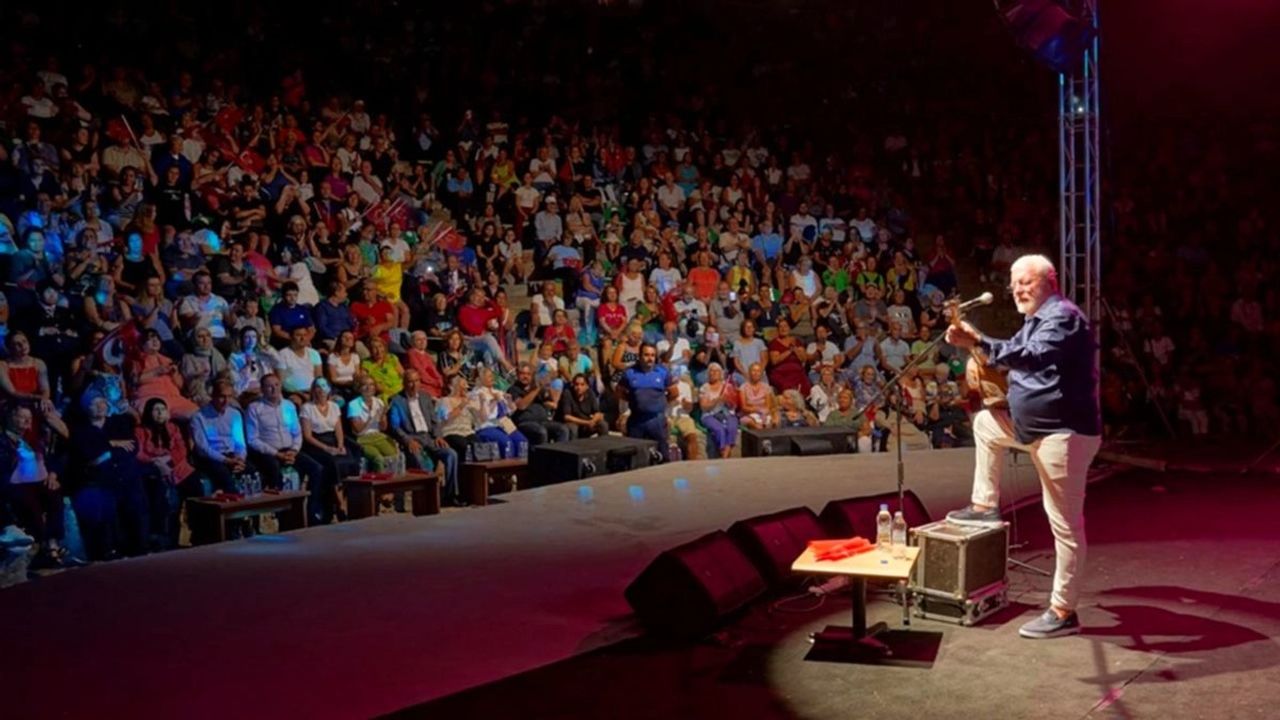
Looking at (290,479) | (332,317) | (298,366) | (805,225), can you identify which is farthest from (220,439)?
Result: (805,225)

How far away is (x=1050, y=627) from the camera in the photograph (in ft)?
14.9

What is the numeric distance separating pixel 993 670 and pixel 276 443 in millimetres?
5417

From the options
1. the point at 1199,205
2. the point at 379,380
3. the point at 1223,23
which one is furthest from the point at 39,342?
the point at 1223,23

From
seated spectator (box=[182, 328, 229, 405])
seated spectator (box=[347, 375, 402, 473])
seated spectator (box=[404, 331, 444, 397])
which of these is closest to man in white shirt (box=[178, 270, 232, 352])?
seated spectator (box=[182, 328, 229, 405])

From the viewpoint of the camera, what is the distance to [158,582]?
5883mm

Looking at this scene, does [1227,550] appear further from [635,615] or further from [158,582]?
[158,582]

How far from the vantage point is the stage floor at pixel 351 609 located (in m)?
4.28

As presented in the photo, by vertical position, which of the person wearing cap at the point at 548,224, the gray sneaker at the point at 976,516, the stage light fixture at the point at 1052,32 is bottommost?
the gray sneaker at the point at 976,516

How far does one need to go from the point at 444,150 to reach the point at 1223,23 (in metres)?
11.5

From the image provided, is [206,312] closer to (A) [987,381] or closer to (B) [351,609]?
(B) [351,609]

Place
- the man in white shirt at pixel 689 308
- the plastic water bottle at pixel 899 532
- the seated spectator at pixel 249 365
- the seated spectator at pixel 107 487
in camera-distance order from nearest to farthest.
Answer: the plastic water bottle at pixel 899 532
the seated spectator at pixel 107 487
the seated spectator at pixel 249 365
the man in white shirt at pixel 689 308

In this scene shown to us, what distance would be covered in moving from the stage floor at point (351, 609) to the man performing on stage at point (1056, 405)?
5.82 ft

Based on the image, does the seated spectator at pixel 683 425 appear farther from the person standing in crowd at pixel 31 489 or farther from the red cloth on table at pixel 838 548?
the red cloth on table at pixel 838 548

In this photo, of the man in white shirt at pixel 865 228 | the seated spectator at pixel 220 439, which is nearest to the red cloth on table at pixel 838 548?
the seated spectator at pixel 220 439
